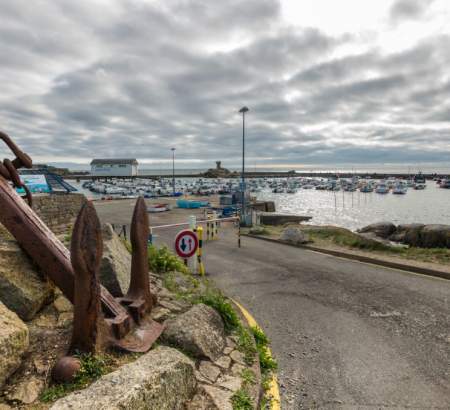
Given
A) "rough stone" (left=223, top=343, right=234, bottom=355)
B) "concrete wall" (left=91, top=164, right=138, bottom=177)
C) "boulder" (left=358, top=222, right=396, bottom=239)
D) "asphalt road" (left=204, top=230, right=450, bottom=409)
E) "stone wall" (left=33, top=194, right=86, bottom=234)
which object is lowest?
"boulder" (left=358, top=222, right=396, bottom=239)

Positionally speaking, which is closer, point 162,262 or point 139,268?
point 139,268

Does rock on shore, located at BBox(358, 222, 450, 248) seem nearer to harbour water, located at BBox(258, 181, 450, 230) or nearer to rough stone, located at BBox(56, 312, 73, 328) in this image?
harbour water, located at BBox(258, 181, 450, 230)

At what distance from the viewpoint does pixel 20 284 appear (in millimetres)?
3369

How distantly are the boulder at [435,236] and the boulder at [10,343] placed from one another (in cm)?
1827

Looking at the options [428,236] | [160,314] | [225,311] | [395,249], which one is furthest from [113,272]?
[428,236]

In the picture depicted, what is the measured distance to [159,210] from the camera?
95.7 feet

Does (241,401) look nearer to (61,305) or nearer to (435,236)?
(61,305)

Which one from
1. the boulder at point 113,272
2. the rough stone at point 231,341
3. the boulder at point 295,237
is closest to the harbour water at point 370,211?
the boulder at point 295,237

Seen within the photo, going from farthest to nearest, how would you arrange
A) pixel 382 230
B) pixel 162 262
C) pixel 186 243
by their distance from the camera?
pixel 382 230 < pixel 186 243 < pixel 162 262

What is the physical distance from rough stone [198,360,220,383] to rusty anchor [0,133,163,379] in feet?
2.15

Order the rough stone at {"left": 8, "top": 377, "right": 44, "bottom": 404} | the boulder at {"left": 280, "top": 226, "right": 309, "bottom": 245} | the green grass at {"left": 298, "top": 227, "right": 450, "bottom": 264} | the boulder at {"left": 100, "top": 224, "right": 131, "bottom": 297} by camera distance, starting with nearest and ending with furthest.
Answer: the rough stone at {"left": 8, "top": 377, "right": 44, "bottom": 404} → the boulder at {"left": 100, "top": 224, "right": 131, "bottom": 297} → the green grass at {"left": 298, "top": 227, "right": 450, "bottom": 264} → the boulder at {"left": 280, "top": 226, "right": 309, "bottom": 245}

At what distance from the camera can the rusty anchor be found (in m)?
2.50

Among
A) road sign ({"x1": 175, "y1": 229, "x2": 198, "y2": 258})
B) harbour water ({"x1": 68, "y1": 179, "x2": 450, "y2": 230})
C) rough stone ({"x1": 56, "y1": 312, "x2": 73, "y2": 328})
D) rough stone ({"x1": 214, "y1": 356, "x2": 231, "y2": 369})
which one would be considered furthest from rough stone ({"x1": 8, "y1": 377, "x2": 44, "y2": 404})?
harbour water ({"x1": 68, "y1": 179, "x2": 450, "y2": 230})

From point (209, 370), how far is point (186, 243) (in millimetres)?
4510
